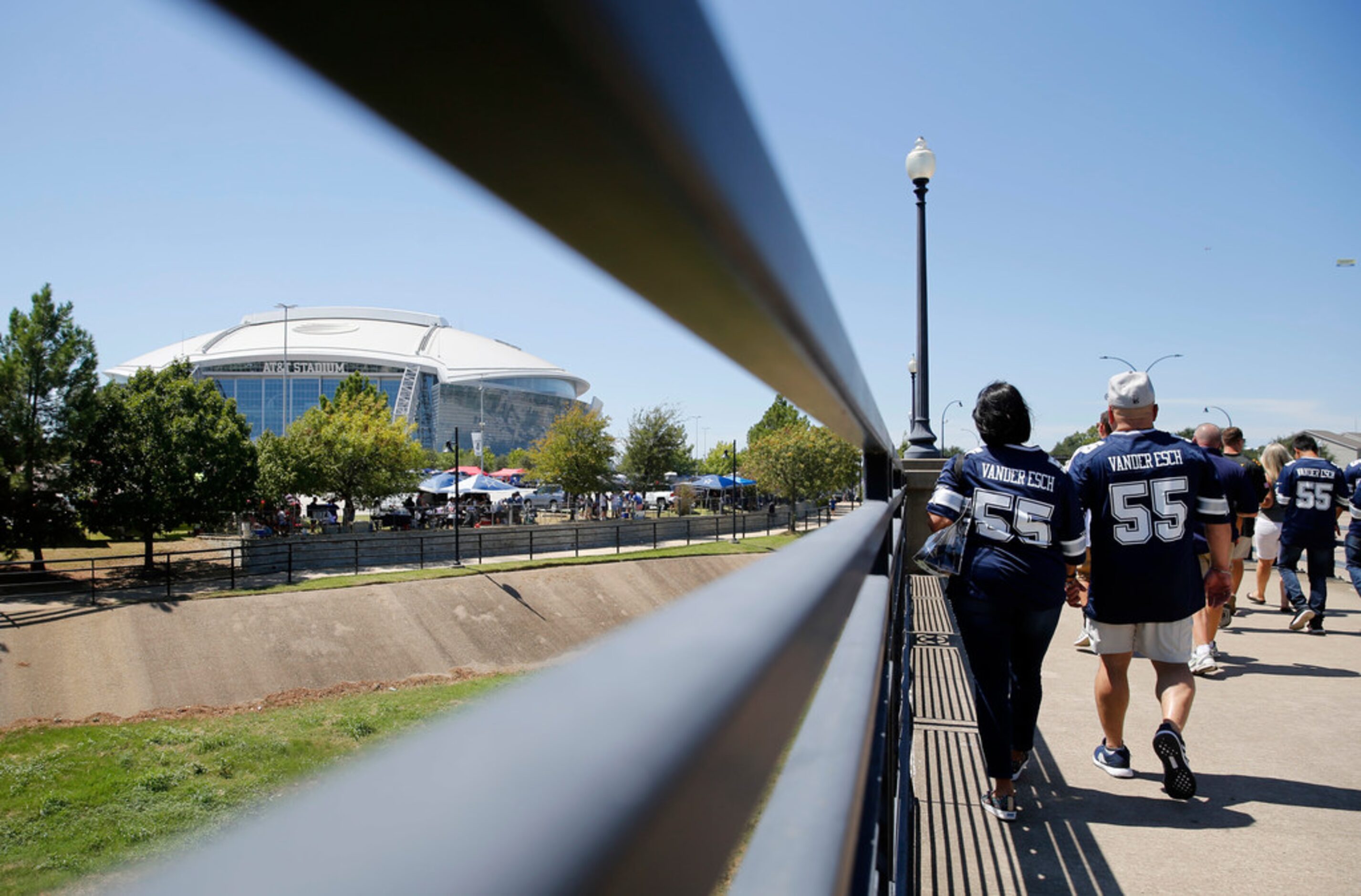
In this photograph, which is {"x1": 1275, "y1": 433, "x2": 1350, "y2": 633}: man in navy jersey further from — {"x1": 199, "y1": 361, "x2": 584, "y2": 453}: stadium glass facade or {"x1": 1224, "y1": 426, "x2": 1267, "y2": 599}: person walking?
{"x1": 199, "y1": 361, "x2": 584, "y2": 453}: stadium glass facade

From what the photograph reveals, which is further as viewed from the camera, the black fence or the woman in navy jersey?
the black fence

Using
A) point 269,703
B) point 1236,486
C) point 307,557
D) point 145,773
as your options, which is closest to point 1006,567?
point 1236,486

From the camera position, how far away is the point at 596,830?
28 centimetres

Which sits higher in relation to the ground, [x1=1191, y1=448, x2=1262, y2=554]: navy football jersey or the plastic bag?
[x1=1191, y1=448, x2=1262, y2=554]: navy football jersey

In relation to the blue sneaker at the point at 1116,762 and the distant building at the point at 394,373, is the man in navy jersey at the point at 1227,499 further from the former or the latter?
the distant building at the point at 394,373

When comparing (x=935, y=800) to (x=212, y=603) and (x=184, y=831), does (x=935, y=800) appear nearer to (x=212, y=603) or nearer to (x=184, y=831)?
(x=184, y=831)

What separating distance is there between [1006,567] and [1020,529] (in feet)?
0.60

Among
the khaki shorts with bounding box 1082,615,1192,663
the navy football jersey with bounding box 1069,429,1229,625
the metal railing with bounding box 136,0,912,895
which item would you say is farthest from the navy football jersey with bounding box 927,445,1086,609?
the metal railing with bounding box 136,0,912,895

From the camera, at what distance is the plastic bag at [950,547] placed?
3480 mm

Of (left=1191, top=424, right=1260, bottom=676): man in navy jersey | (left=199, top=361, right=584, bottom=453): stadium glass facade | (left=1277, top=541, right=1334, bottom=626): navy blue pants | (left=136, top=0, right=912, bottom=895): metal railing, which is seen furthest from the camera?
(left=199, top=361, right=584, bottom=453): stadium glass facade

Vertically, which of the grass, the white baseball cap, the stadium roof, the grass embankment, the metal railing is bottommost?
the grass

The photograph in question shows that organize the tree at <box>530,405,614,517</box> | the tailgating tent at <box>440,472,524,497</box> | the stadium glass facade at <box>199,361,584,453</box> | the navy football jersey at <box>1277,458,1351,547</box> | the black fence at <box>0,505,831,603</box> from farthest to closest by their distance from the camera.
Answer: the stadium glass facade at <box>199,361,584,453</box> < the tree at <box>530,405,614,517</box> < the tailgating tent at <box>440,472,524,497</box> < the black fence at <box>0,505,831,603</box> < the navy football jersey at <box>1277,458,1351,547</box>

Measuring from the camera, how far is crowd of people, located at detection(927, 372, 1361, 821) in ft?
11.3

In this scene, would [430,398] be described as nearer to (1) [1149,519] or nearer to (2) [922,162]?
(2) [922,162]
